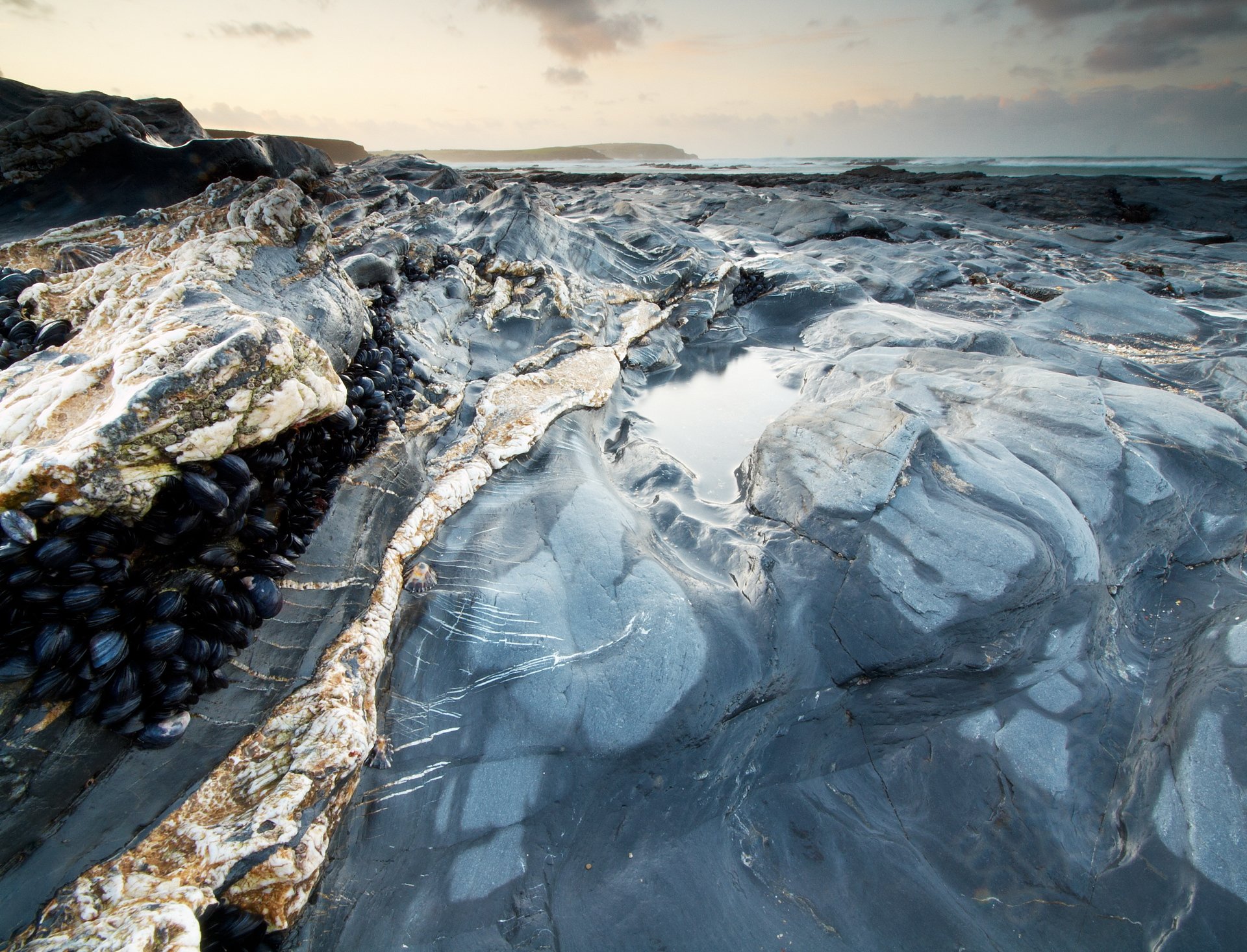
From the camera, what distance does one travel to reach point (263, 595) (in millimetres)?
2541

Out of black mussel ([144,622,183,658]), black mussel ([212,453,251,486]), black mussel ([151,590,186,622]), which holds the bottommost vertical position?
black mussel ([144,622,183,658])

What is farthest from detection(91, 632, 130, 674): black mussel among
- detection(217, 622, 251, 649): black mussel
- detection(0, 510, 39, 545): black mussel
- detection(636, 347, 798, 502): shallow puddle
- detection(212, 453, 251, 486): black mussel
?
detection(636, 347, 798, 502): shallow puddle

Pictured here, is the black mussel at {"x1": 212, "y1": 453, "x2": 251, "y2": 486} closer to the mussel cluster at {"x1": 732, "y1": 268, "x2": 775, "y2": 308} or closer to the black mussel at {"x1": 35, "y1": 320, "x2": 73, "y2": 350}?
the black mussel at {"x1": 35, "y1": 320, "x2": 73, "y2": 350}

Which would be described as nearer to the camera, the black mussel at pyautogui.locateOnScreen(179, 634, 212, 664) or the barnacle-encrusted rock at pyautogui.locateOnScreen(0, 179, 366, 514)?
the barnacle-encrusted rock at pyautogui.locateOnScreen(0, 179, 366, 514)

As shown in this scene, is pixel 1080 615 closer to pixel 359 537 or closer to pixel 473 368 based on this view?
pixel 359 537

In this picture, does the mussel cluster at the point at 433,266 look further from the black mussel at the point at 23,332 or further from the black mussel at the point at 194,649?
the black mussel at the point at 194,649

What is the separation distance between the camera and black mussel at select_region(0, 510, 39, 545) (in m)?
1.86

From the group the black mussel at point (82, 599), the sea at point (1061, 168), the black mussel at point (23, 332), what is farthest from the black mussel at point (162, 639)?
the sea at point (1061, 168)

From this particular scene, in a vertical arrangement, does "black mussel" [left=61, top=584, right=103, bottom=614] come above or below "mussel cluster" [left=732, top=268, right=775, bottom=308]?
above

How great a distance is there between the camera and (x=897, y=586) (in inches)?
114

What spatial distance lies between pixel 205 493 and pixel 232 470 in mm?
171

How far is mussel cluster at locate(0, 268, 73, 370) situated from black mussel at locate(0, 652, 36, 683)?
2656 mm

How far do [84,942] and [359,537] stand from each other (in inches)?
77.8

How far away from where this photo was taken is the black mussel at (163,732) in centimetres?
207
